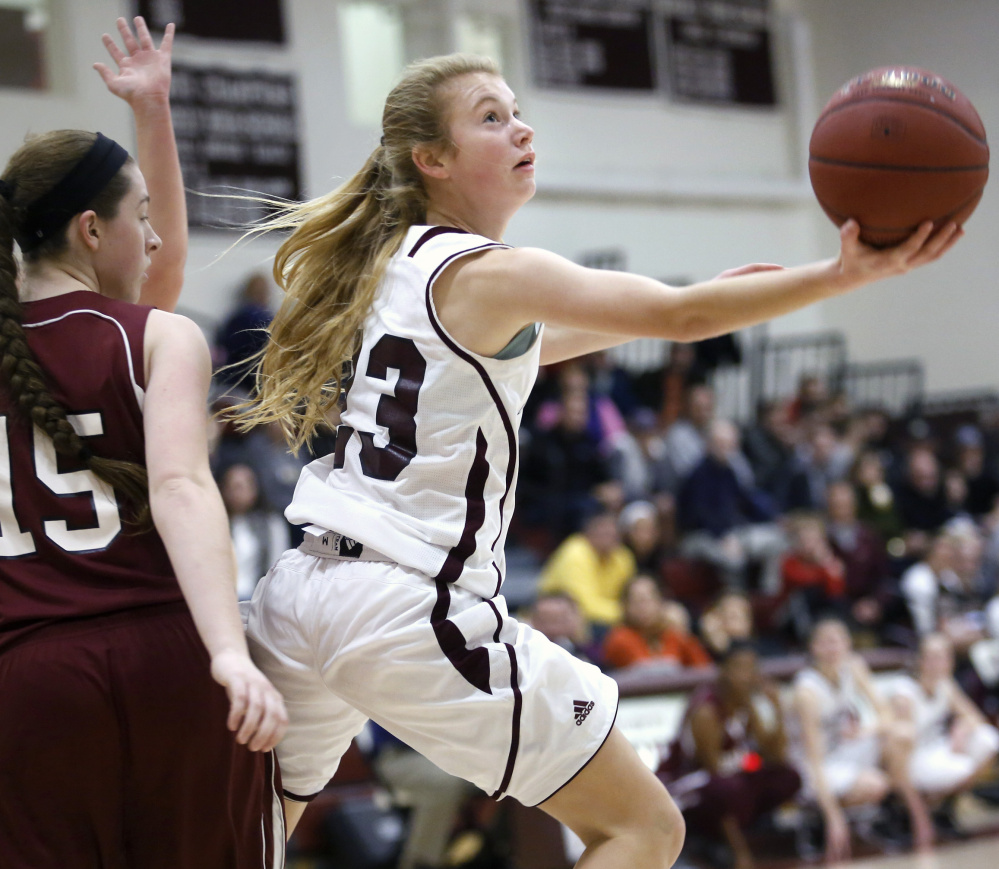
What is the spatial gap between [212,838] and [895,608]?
8.33m

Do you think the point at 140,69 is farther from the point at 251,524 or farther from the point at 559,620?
the point at 251,524

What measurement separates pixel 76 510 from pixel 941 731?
7.11 m

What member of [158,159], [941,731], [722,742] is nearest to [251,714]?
[158,159]

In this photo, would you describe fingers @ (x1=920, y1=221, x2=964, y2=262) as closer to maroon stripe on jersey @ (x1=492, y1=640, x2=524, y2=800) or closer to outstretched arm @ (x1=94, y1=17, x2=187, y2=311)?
maroon stripe on jersey @ (x1=492, y1=640, x2=524, y2=800)

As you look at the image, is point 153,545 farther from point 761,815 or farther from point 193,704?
point 761,815

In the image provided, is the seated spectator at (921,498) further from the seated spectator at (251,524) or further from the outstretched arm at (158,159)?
the outstretched arm at (158,159)

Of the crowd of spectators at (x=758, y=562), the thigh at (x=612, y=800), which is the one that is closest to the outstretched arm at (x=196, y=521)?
the thigh at (x=612, y=800)

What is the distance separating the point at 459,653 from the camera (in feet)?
7.04

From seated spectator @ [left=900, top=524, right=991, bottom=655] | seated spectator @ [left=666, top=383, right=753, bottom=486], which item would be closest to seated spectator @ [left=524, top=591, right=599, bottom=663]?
seated spectator @ [left=900, top=524, right=991, bottom=655]

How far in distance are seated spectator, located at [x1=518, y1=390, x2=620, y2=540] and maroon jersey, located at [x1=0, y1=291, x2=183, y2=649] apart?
7313mm

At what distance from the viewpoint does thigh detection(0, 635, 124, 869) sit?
1931 millimetres

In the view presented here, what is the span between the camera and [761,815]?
6.78 meters

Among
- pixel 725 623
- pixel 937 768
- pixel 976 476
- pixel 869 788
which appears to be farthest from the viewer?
pixel 976 476

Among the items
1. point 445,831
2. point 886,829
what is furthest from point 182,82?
point 886,829
